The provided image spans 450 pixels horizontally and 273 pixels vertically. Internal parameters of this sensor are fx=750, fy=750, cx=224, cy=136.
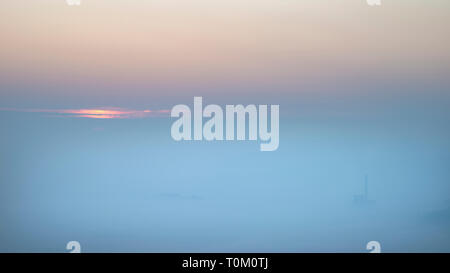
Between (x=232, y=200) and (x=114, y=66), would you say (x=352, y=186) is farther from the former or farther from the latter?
(x=114, y=66)

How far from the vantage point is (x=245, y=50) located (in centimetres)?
564

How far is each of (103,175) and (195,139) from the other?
0.74 m

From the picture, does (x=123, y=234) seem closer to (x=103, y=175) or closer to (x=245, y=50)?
(x=103, y=175)

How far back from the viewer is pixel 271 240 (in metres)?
5.63

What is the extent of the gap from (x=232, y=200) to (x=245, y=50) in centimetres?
113
